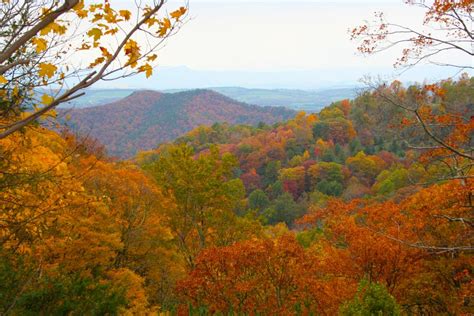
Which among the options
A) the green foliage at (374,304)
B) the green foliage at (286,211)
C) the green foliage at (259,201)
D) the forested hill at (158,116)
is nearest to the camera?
the green foliage at (374,304)

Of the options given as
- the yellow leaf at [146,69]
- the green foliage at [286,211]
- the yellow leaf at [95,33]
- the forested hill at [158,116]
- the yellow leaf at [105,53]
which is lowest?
the green foliage at [286,211]

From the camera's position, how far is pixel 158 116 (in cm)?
16212

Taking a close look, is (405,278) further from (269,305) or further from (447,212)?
(269,305)

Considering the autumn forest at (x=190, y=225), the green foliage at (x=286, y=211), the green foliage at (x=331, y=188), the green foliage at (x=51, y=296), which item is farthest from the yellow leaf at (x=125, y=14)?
the green foliage at (x=331, y=188)

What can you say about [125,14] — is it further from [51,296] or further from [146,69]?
[51,296]

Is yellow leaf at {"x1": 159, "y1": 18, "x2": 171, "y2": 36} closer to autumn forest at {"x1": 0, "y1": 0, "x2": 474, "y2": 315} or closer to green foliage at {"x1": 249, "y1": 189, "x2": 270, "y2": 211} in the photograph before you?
autumn forest at {"x1": 0, "y1": 0, "x2": 474, "y2": 315}

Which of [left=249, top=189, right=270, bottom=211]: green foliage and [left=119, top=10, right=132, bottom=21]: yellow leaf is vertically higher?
[left=119, top=10, right=132, bottom=21]: yellow leaf

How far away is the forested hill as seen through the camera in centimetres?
13925

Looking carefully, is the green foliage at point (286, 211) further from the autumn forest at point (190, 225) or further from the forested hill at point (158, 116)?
the forested hill at point (158, 116)

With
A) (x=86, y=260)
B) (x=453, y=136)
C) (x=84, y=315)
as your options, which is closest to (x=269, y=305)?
(x=86, y=260)

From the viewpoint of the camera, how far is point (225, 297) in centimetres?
1189

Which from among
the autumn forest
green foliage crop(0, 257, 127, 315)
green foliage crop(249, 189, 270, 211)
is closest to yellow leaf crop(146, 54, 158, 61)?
the autumn forest

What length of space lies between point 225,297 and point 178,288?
141 centimetres

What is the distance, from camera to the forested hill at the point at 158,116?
5482 inches
